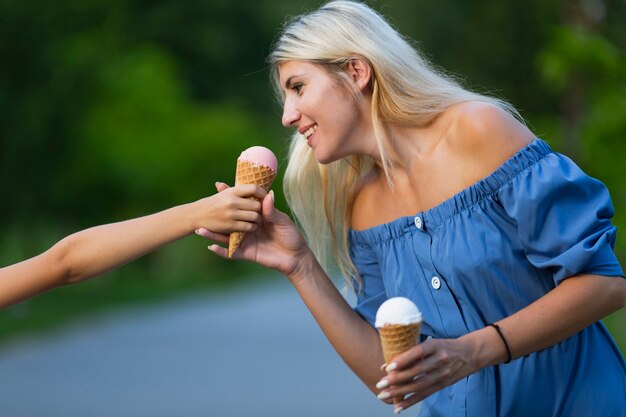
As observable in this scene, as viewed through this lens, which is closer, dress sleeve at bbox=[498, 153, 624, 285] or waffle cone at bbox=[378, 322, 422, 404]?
waffle cone at bbox=[378, 322, 422, 404]

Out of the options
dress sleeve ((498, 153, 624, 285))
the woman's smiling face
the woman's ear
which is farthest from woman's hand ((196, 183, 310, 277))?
dress sleeve ((498, 153, 624, 285))

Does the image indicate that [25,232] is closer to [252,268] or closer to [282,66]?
[252,268]

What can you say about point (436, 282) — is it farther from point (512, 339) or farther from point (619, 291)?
point (619, 291)

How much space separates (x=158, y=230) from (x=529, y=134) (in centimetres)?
113

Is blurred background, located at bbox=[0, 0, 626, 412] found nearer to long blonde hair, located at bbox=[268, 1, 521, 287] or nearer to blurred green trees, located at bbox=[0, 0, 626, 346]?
blurred green trees, located at bbox=[0, 0, 626, 346]

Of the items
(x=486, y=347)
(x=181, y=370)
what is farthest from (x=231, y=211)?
(x=181, y=370)

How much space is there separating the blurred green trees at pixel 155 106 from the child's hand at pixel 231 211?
1.37 metres

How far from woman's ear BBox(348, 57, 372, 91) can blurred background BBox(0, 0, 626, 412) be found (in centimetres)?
71

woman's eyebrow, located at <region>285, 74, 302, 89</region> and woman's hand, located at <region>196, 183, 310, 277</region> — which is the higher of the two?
woman's eyebrow, located at <region>285, 74, 302, 89</region>

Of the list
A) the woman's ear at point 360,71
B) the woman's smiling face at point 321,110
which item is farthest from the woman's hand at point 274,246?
the woman's ear at point 360,71

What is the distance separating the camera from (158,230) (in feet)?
11.8

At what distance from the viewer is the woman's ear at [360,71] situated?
392 cm

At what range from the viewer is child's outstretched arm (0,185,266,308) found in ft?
11.8

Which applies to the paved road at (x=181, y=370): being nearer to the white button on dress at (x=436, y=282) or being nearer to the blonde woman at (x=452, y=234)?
the blonde woman at (x=452, y=234)
